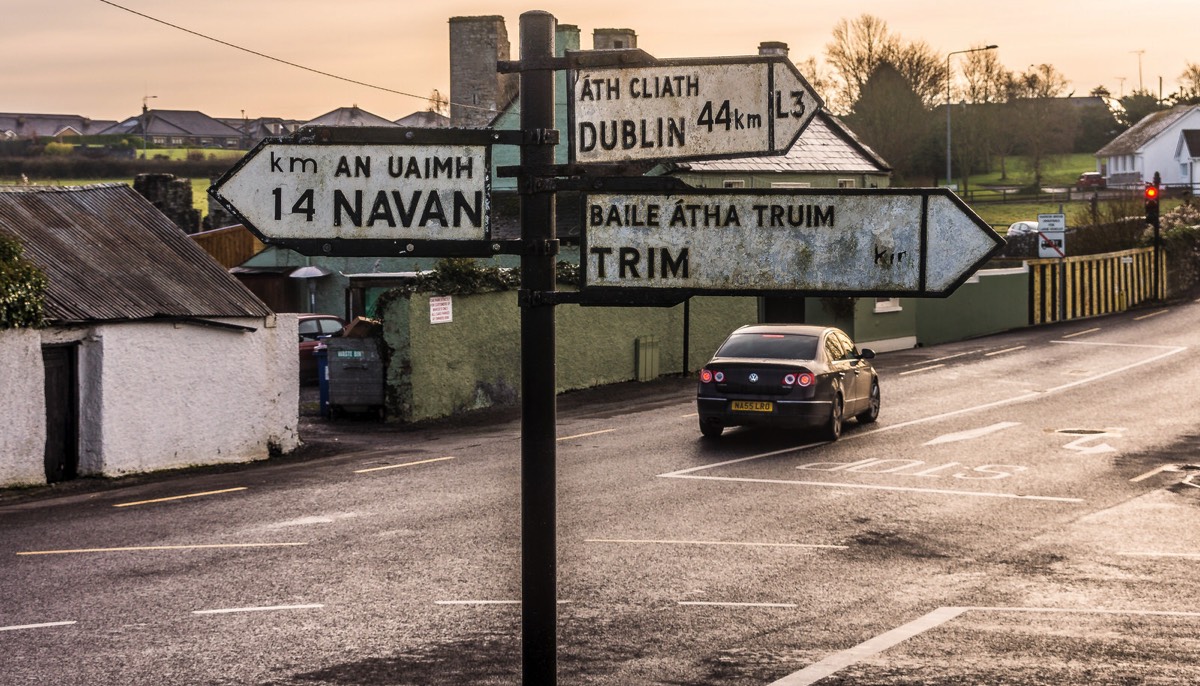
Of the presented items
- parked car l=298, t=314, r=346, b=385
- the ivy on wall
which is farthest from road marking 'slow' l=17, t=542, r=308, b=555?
parked car l=298, t=314, r=346, b=385

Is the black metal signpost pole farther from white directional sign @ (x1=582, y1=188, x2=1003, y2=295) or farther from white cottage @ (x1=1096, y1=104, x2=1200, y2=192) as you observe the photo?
white cottage @ (x1=1096, y1=104, x2=1200, y2=192)

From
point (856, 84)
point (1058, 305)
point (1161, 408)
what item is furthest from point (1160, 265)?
point (856, 84)

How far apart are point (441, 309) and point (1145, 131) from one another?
97807 mm

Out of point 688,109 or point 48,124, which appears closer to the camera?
point 688,109

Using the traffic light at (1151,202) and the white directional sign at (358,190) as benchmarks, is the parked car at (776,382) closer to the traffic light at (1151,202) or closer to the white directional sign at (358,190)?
the white directional sign at (358,190)

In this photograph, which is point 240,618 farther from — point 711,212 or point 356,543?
point 711,212

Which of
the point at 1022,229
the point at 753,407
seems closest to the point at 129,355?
the point at 753,407

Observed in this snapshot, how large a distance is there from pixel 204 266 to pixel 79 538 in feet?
29.2

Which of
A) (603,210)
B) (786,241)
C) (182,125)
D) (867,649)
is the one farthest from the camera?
(182,125)

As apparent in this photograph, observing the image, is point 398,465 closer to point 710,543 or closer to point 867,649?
point 710,543

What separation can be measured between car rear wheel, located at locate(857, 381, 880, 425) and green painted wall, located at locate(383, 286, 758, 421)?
4.75 metres

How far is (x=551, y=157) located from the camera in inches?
206

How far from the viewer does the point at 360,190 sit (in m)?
5.44

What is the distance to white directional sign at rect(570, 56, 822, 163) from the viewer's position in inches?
206
